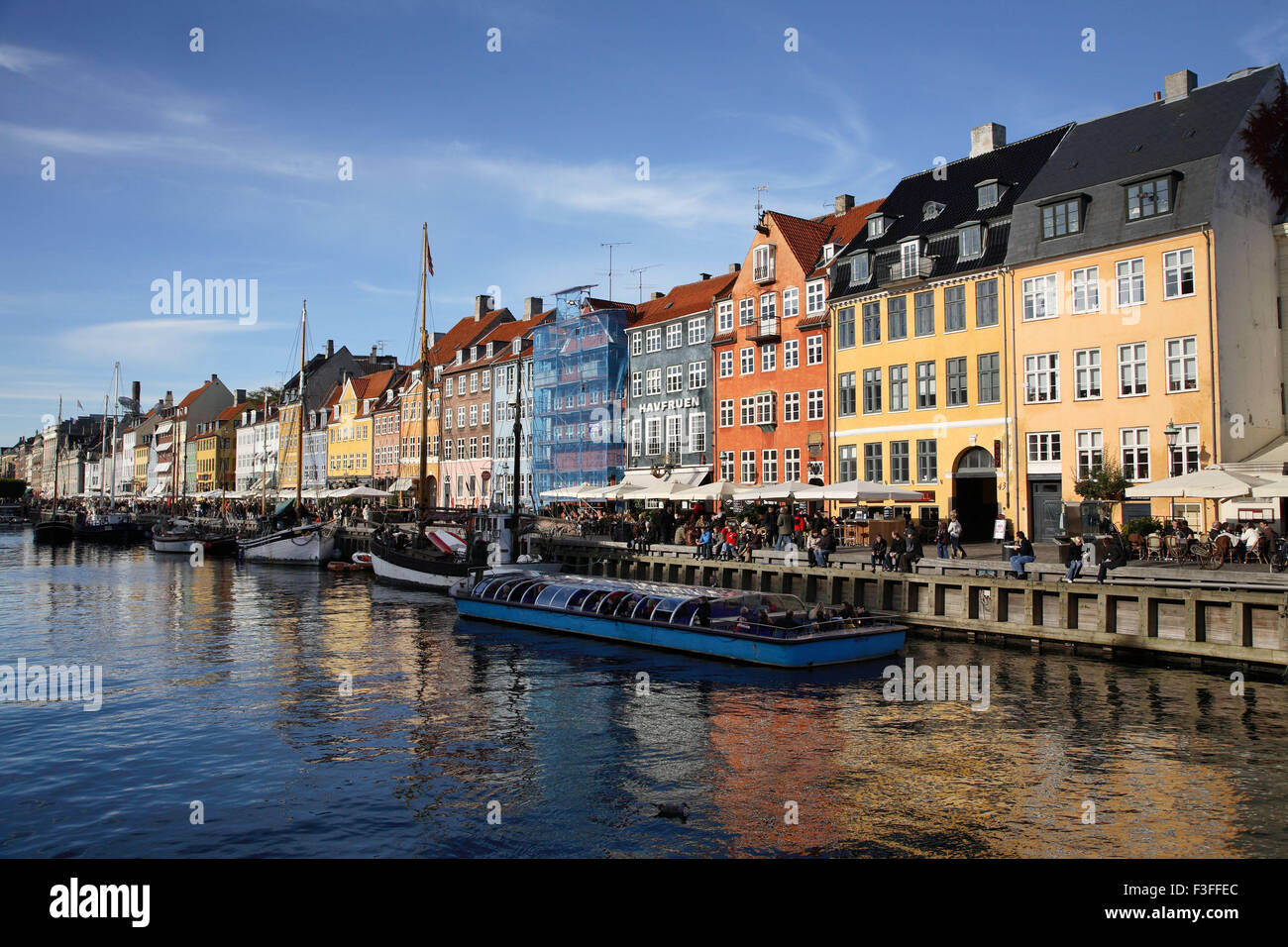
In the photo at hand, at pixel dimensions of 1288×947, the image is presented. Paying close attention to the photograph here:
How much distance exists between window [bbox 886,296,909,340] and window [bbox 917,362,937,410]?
199cm

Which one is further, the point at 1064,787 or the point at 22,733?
the point at 22,733

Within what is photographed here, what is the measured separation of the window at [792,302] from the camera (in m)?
54.0

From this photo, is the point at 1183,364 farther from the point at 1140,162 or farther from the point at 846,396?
the point at 846,396

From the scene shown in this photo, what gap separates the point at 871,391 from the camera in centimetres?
4925

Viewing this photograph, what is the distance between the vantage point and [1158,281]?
3756 cm

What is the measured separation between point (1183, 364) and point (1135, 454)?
12.4 feet

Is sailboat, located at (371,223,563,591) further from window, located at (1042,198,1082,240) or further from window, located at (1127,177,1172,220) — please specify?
window, located at (1127,177,1172,220)

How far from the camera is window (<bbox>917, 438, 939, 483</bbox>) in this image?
45500 millimetres

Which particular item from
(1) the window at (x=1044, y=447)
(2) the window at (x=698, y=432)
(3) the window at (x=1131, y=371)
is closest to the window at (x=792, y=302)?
(2) the window at (x=698, y=432)

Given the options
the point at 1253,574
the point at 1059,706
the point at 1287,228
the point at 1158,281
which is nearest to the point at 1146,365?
the point at 1158,281

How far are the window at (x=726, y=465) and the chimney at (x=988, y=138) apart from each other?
68.6 feet

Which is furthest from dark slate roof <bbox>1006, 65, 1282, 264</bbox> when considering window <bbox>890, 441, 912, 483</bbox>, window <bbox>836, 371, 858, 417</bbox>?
window <bbox>836, 371, 858, 417</bbox>
